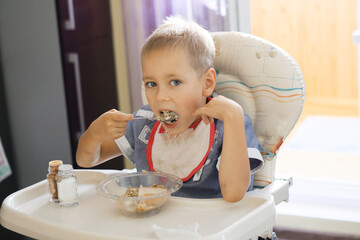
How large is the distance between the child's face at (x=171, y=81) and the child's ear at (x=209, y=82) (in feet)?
0.14

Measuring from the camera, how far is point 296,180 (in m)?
2.64

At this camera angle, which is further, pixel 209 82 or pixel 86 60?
pixel 86 60

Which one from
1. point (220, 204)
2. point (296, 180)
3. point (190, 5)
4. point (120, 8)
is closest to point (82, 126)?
point (120, 8)

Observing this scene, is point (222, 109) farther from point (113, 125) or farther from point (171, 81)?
point (113, 125)

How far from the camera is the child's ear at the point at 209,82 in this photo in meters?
1.36

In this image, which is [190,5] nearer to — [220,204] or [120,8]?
[120,8]

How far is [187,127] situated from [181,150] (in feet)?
0.22

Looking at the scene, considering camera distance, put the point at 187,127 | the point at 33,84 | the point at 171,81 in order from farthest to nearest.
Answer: the point at 33,84
the point at 187,127
the point at 171,81

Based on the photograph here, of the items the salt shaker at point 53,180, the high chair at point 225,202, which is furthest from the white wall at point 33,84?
the salt shaker at point 53,180

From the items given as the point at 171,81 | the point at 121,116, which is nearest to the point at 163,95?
the point at 171,81

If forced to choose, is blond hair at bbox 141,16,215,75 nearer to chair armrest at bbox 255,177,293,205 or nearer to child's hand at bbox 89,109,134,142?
child's hand at bbox 89,109,134,142

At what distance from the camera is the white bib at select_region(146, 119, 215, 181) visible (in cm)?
138

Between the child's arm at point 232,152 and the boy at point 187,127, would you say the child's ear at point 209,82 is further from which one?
the child's arm at point 232,152

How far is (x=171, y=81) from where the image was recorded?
130cm
